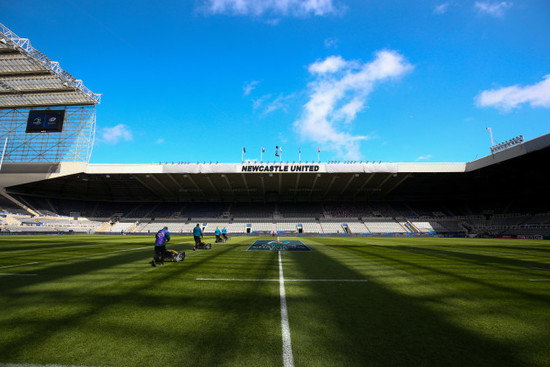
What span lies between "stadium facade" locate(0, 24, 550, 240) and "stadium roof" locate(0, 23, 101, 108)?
19 cm

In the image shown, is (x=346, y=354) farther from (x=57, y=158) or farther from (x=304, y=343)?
(x=57, y=158)

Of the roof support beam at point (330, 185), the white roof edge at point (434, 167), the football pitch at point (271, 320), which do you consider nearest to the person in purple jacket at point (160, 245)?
the football pitch at point (271, 320)

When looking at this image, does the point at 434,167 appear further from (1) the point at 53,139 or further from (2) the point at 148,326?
(1) the point at 53,139

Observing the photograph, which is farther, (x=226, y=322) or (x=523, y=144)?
(x=523, y=144)

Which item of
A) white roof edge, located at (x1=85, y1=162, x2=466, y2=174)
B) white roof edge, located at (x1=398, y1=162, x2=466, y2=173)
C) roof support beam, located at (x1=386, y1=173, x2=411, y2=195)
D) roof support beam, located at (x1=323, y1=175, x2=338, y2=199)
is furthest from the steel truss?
roof support beam, located at (x1=386, y1=173, x2=411, y2=195)

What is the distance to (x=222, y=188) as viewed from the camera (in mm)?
52625

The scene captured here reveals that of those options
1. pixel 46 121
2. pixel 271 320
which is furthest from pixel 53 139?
pixel 271 320

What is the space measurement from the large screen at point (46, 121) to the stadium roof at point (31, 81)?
80.2 inches

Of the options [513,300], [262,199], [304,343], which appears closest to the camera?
[304,343]

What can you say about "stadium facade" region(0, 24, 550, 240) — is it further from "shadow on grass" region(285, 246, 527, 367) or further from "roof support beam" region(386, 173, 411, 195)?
"shadow on grass" region(285, 246, 527, 367)

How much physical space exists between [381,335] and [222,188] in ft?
167

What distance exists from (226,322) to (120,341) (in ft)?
4.66

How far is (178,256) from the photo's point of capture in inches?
386

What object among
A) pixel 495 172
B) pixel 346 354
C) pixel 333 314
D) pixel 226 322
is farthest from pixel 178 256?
pixel 495 172
